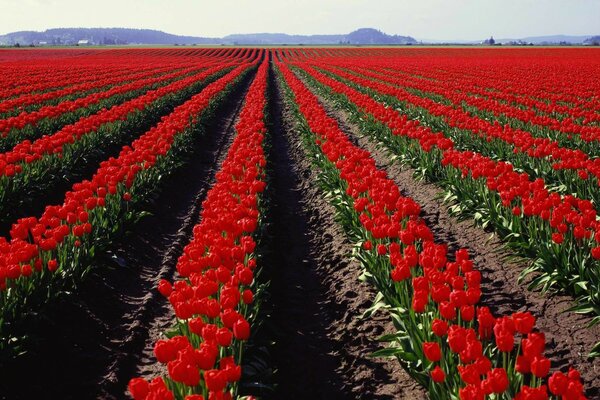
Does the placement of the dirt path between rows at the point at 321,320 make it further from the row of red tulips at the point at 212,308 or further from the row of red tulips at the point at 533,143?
the row of red tulips at the point at 533,143

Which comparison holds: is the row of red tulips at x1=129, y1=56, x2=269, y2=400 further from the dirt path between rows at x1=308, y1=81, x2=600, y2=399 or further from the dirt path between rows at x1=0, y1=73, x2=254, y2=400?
the dirt path between rows at x1=308, y1=81, x2=600, y2=399

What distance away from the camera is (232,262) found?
5.06 metres

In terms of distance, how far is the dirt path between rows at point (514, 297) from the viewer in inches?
173

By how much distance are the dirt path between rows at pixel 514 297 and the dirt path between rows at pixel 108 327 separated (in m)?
3.27

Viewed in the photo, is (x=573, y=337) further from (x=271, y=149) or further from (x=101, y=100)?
(x=101, y=100)

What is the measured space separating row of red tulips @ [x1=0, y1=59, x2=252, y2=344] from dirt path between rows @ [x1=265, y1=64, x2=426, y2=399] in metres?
2.05

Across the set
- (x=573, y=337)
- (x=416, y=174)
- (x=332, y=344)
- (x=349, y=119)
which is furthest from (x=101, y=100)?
(x=573, y=337)

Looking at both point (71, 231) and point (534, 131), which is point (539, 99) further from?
point (71, 231)

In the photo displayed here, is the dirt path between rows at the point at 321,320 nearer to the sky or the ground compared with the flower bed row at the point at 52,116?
nearer to the ground

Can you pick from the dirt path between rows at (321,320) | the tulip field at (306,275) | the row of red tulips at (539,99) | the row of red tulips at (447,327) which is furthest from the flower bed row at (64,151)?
the row of red tulips at (539,99)

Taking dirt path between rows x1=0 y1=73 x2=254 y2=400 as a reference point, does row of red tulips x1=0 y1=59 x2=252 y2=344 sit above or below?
above

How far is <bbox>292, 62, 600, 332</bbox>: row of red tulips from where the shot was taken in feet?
16.9

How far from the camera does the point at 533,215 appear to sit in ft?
19.2

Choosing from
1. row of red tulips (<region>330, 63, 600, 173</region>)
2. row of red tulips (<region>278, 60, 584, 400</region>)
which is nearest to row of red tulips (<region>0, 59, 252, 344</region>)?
row of red tulips (<region>278, 60, 584, 400</region>)
